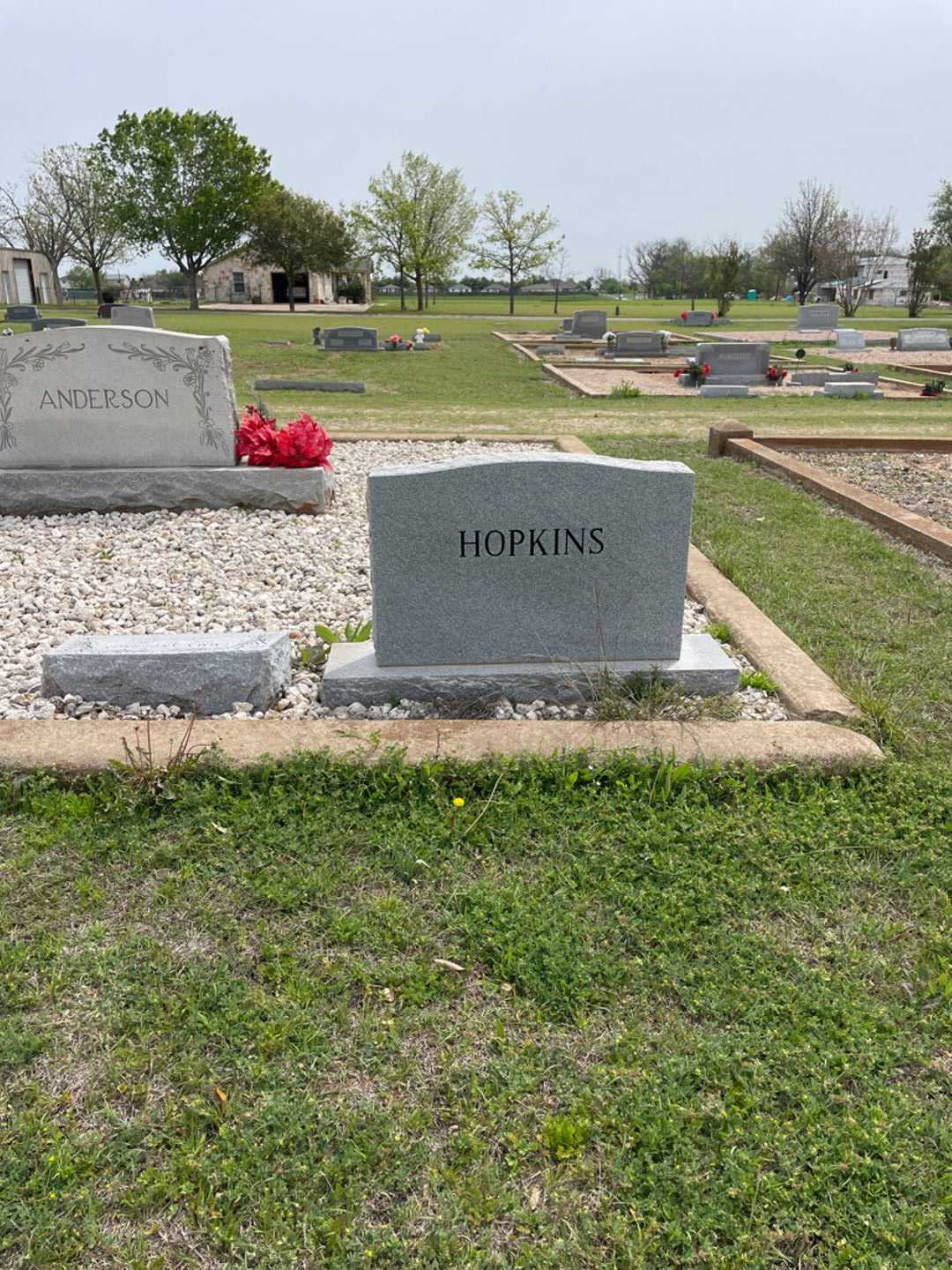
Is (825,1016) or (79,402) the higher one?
(79,402)

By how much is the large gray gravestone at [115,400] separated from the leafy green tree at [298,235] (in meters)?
51.6

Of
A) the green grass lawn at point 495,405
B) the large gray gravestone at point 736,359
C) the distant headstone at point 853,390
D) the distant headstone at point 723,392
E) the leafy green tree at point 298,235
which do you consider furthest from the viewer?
the leafy green tree at point 298,235

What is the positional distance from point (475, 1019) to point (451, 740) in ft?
3.94

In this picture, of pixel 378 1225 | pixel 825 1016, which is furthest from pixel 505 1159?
pixel 825 1016

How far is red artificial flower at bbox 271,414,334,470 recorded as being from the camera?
22.1 ft

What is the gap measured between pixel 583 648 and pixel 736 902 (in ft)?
4.81

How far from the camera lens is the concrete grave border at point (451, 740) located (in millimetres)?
3158

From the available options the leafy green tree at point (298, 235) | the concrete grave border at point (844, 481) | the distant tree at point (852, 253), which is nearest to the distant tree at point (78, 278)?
the leafy green tree at point (298, 235)

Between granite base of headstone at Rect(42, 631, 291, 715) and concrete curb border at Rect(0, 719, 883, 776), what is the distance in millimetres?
248

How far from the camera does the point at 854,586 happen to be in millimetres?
5227

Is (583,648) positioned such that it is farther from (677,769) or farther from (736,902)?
(736,902)

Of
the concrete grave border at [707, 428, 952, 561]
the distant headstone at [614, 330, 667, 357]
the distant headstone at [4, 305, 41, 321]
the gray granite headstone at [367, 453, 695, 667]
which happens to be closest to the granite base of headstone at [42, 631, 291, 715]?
the gray granite headstone at [367, 453, 695, 667]

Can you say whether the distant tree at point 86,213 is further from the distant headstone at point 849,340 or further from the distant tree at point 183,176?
the distant headstone at point 849,340

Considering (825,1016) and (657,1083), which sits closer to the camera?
(657,1083)
